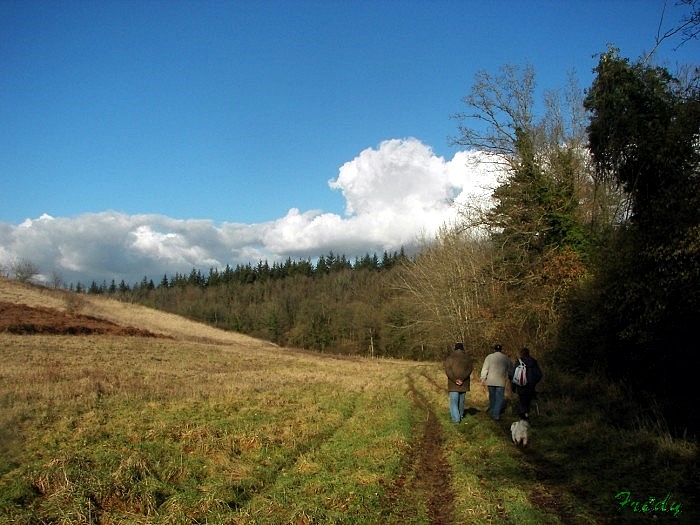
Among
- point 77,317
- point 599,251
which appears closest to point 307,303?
point 77,317

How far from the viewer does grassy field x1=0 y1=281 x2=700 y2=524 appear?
19.2 ft

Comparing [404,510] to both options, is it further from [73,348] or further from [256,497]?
[73,348]

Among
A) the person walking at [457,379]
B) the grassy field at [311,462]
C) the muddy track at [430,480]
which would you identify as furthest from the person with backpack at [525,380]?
the muddy track at [430,480]

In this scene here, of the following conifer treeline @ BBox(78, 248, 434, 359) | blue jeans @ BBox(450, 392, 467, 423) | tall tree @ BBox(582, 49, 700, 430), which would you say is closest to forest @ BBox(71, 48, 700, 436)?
tall tree @ BBox(582, 49, 700, 430)

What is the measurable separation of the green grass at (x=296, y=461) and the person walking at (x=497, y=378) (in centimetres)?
37

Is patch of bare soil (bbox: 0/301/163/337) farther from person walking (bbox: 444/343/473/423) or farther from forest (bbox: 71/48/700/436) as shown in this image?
person walking (bbox: 444/343/473/423)

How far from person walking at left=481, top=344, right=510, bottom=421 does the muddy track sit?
2.27 metres

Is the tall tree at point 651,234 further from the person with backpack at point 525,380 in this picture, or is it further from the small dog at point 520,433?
the small dog at point 520,433

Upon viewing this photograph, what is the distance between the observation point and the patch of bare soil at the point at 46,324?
33438 millimetres

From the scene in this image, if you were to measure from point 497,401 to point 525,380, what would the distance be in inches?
Result: 48.2
